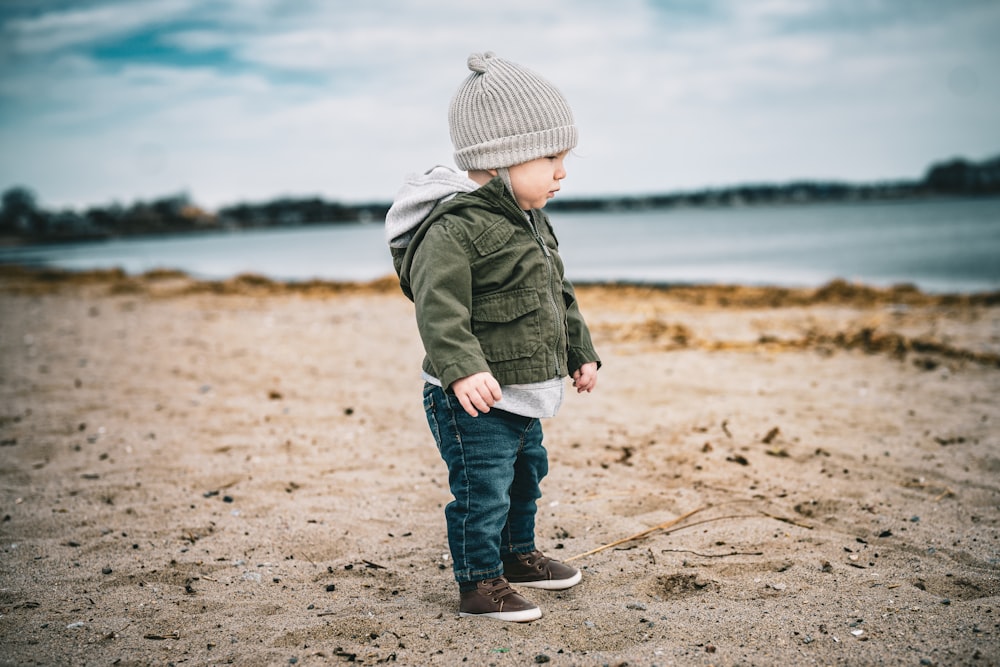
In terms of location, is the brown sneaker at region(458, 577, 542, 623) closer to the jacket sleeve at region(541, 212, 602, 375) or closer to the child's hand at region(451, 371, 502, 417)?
the child's hand at region(451, 371, 502, 417)

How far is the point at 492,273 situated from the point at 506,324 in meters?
0.18

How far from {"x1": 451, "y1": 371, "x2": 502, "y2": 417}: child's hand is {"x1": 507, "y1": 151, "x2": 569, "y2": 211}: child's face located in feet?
2.19

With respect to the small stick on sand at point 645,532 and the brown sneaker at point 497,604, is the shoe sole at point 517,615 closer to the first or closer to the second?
the brown sneaker at point 497,604

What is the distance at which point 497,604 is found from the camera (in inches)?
93.4

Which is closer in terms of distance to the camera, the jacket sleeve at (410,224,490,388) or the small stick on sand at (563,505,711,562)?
the jacket sleeve at (410,224,490,388)

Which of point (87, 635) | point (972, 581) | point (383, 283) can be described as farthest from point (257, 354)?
point (383, 283)

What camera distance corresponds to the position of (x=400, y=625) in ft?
7.66

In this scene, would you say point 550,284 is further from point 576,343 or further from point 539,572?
point 539,572

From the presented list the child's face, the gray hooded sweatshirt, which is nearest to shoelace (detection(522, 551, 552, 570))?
the gray hooded sweatshirt

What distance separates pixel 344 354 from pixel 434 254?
16.6ft

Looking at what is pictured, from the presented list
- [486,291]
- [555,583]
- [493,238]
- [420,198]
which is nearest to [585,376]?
[486,291]

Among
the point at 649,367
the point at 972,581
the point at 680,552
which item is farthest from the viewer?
the point at 649,367

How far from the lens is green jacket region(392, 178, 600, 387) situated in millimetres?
2158

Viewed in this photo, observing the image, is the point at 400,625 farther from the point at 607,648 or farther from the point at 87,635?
the point at 87,635
